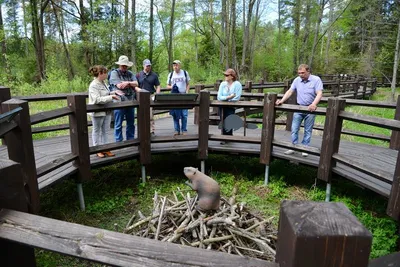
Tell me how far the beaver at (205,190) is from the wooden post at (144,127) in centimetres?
166

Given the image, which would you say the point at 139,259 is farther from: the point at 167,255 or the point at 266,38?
the point at 266,38

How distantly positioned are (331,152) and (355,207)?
3.02 feet

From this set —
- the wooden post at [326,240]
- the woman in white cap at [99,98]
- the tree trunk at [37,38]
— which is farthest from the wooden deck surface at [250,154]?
the tree trunk at [37,38]

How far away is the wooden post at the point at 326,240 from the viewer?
Answer: 790 mm

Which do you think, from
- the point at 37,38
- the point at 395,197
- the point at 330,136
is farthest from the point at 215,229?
the point at 37,38

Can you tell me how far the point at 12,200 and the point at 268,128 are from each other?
14.6 feet

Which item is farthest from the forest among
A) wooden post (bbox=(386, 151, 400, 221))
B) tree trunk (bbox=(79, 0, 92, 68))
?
wooden post (bbox=(386, 151, 400, 221))

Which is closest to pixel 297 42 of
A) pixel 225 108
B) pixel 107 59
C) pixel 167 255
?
pixel 107 59

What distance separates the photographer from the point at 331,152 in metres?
4.50

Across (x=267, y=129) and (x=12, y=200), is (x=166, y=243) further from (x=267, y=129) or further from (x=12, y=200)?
(x=267, y=129)

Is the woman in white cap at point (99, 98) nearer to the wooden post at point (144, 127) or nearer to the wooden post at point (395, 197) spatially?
the wooden post at point (144, 127)

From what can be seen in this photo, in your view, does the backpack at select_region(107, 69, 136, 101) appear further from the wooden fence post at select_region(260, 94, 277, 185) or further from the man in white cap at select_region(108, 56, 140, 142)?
the wooden fence post at select_region(260, 94, 277, 185)

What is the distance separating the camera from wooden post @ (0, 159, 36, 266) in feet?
4.10

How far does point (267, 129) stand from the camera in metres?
5.25
